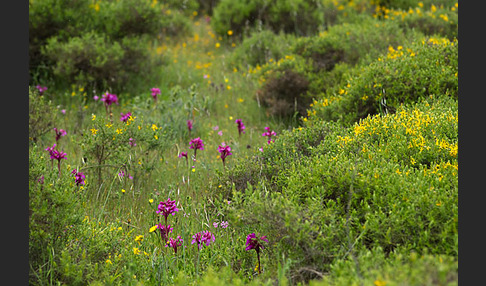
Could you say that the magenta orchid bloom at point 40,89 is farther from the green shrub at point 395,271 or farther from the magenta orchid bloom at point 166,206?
the green shrub at point 395,271

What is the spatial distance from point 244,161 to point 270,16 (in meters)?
6.36

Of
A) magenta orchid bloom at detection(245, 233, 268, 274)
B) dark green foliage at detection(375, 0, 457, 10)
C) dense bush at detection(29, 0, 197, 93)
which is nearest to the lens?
magenta orchid bloom at detection(245, 233, 268, 274)

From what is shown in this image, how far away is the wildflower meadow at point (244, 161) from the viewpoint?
8.35ft

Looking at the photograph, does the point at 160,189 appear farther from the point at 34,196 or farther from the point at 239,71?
the point at 239,71

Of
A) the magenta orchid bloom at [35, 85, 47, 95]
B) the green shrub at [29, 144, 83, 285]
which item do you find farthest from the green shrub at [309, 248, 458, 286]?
the magenta orchid bloom at [35, 85, 47, 95]

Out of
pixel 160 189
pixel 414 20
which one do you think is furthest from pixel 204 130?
pixel 414 20

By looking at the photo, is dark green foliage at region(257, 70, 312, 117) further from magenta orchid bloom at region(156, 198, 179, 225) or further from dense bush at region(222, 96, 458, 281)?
magenta orchid bloom at region(156, 198, 179, 225)

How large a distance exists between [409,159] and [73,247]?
2.20 metres

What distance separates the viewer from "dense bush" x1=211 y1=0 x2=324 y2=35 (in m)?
9.40

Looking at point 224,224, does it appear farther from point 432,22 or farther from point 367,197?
point 432,22

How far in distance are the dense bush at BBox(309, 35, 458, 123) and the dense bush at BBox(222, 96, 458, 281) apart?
1.01 meters

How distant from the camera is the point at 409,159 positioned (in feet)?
10.4

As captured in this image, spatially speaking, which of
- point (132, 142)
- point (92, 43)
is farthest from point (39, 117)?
point (92, 43)

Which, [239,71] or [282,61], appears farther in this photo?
[239,71]
